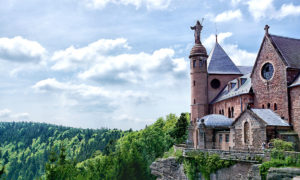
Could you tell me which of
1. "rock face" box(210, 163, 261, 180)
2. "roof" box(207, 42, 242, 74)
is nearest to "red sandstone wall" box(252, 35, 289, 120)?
"rock face" box(210, 163, 261, 180)

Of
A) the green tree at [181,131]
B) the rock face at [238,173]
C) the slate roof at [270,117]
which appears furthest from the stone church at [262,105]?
the green tree at [181,131]

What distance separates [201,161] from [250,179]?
8613 mm

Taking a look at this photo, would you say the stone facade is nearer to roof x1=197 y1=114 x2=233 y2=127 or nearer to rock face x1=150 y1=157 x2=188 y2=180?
roof x1=197 y1=114 x2=233 y2=127

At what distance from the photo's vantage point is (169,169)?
45.6m

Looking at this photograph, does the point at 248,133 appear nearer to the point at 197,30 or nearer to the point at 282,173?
the point at 282,173

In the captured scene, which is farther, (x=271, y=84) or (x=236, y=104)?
(x=236, y=104)

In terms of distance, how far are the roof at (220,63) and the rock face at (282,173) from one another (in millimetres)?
36057

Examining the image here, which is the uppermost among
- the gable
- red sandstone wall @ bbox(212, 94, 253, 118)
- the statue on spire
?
the statue on spire

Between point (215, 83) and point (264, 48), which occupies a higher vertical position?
point (264, 48)

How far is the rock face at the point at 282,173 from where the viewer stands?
25933 millimetres

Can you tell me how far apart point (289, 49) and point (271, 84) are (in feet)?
18.2

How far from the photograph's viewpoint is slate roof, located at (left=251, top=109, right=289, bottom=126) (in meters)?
36.5

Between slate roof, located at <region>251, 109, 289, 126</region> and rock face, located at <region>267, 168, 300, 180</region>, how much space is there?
361 inches

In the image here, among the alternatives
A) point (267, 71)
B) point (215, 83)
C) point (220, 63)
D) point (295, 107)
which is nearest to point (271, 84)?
point (267, 71)
